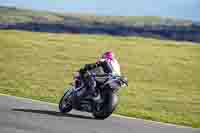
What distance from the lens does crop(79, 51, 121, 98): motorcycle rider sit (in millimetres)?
14602

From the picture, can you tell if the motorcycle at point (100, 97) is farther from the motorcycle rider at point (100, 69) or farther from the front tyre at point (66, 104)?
the motorcycle rider at point (100, 69)

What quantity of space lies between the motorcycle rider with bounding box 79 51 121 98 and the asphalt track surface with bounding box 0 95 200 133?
2.59 feet

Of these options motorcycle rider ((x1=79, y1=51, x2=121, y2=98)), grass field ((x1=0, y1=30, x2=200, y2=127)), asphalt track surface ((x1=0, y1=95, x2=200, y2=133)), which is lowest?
grass field ((x1=0, y1=30, x2=200, y2=127))

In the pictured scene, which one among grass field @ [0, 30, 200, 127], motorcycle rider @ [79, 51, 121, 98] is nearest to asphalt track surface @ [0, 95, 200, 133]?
motorcycle rider @ [79, 51, 121, 98]

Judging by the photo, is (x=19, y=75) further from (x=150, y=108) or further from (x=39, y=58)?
(x=150, y=108)

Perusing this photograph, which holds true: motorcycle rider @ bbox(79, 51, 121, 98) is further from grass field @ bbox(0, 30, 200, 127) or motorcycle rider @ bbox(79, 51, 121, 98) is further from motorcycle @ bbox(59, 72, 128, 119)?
grass field @ bbox(0, 30, 200, 127)

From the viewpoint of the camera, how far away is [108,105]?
47.4 feet

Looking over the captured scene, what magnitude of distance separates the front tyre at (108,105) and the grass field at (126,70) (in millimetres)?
2176

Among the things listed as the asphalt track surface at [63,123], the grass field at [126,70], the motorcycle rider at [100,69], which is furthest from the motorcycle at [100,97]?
the grass field at [126,70]

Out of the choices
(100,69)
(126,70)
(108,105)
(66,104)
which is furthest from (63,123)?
(126,70)

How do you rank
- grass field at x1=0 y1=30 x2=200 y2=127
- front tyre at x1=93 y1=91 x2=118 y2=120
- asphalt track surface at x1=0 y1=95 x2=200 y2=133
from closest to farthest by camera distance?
asphalt track surface at x1=0 y1=95 x2=200 y2=133, front tyre at x1=93 y1=91 x2=118 y2=120, grass field at x1=0 y1=30 x2=200 y2=127

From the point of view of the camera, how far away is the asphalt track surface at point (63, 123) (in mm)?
12859

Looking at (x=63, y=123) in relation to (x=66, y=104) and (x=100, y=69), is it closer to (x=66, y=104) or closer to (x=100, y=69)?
(x=66, y=104)

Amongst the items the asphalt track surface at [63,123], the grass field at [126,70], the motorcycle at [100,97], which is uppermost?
the motorcycle at [100,97]
